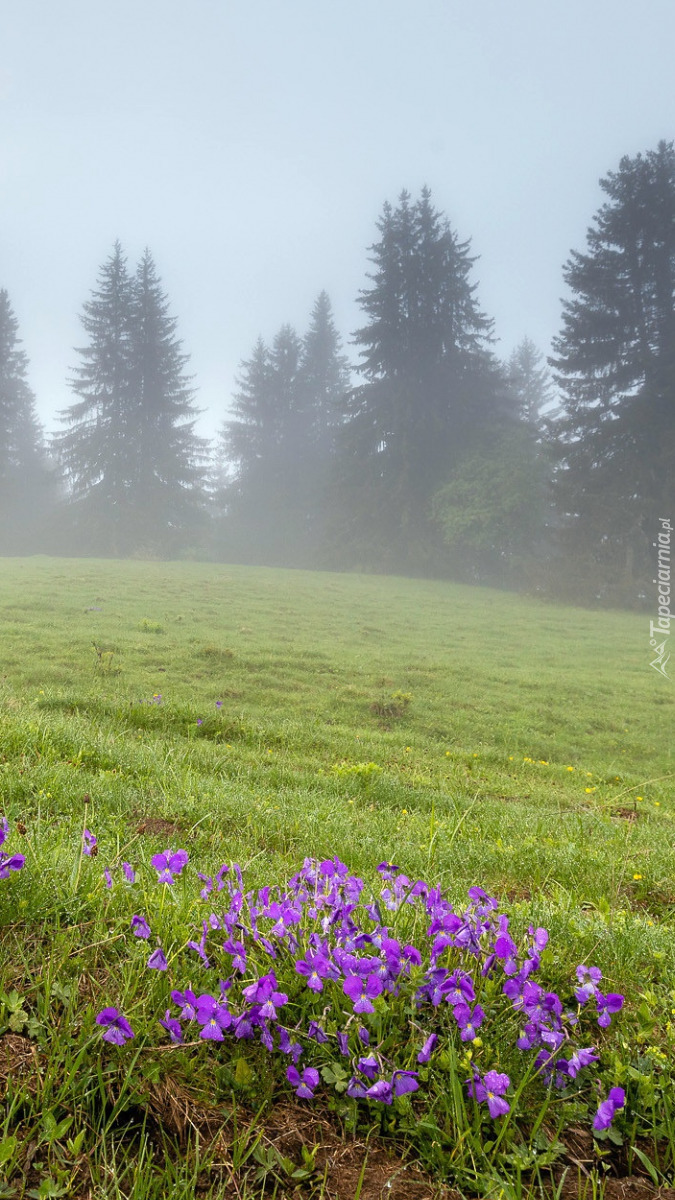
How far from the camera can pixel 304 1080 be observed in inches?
67.1

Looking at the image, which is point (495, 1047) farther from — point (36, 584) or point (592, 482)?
point (592, 482)

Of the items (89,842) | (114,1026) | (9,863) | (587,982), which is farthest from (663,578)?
(114,1026)

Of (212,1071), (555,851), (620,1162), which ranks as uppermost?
(212,1071)

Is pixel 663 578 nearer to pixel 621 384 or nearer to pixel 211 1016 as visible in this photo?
pixel 621 384

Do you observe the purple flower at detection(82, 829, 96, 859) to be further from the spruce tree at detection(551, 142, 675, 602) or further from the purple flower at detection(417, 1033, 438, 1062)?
the spruce tree at detection(551, 142, 675, 602)

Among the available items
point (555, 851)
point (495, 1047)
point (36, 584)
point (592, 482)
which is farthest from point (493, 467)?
point (495, 1047)

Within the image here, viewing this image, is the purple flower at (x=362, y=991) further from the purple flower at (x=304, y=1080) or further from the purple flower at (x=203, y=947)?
the purple flower at (x=203, y=947)

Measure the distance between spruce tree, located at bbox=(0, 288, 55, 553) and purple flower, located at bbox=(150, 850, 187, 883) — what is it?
57.3 meters

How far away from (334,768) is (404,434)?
42.5 m

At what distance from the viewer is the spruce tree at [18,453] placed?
5588cm

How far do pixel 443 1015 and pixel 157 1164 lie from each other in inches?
35.0

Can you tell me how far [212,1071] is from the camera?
5.88 ft

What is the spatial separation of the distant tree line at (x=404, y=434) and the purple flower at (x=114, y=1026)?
119 ft

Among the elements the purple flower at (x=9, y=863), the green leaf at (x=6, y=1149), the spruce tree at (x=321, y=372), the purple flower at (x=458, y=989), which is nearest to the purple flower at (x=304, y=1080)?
the purple flower at (x=458, y=989)
